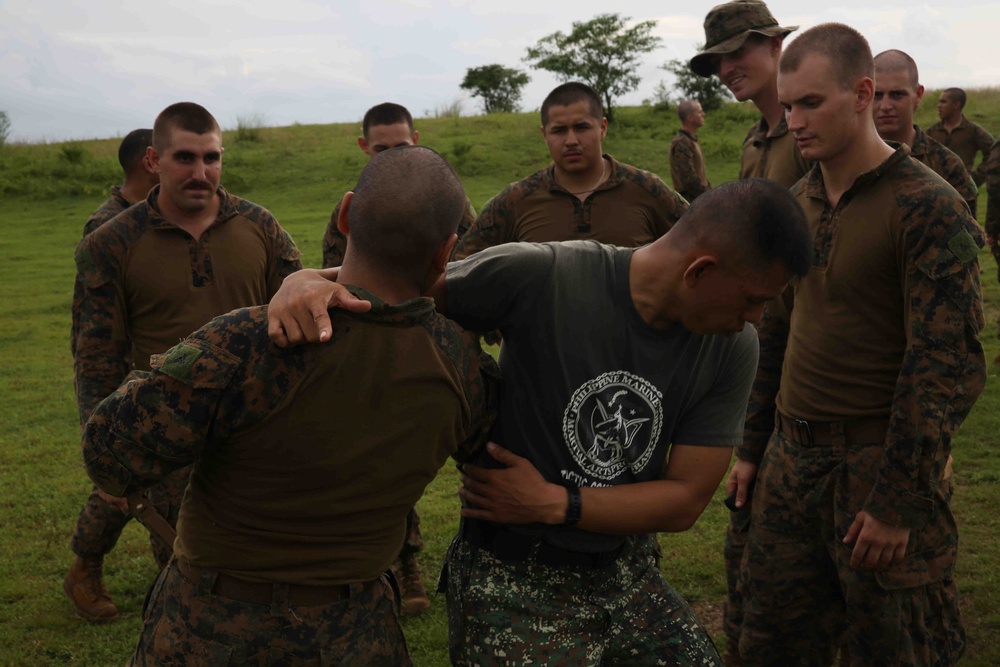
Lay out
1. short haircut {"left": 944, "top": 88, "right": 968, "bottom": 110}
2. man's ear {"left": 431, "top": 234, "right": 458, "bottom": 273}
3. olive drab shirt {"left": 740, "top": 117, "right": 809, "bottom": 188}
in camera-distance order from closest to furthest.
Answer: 1. man's ear {"left": 431, "top": 234, "right": 458, "bottom": 273}
2. olive drab shirt {"left": 740, "top": 117, "right": 809, "bottom": 188}
3. short haircut {"left": 944, "top": 88, "right": 968, "bottom": 110}

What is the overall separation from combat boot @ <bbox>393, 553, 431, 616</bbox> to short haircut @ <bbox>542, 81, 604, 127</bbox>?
2709 millimetres

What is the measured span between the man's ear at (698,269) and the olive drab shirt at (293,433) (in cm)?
61

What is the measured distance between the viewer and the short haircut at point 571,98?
5945mm

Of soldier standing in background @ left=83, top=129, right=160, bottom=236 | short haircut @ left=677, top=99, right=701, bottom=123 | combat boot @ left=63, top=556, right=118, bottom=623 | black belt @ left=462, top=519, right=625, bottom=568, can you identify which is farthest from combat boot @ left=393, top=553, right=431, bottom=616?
short haircut @ left=677, top=99, right=701, bottom=123

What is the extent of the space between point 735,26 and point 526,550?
334 centimetres

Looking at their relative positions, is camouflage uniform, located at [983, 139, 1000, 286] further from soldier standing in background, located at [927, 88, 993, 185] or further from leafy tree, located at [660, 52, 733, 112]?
leafy tree, located at [660, 52, 733, 112]

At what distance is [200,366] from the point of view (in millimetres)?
2250

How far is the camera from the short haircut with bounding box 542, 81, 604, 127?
595 cm

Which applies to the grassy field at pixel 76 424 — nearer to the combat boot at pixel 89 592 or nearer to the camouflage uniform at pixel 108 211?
the combat boot at pixel 89 592

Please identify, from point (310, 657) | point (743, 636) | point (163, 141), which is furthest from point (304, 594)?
point (163, 141)

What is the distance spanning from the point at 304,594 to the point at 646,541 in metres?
1.09

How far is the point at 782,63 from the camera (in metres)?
3.70

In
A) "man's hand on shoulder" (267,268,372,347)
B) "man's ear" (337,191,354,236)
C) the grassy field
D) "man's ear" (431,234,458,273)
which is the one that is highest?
"man's ear" (337,191,354,236)

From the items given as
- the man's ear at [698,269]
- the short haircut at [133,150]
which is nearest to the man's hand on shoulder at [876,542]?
the man's ear at [698,269]
